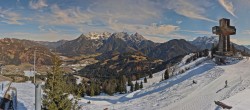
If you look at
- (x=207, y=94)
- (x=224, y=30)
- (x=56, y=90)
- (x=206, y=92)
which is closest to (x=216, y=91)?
(x=207, y=94)

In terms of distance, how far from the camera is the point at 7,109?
2875 centimetres

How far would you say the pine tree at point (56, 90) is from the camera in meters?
21.5

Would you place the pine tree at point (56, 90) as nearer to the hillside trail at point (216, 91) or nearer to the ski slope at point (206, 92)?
the ski slope at point (206, 92)

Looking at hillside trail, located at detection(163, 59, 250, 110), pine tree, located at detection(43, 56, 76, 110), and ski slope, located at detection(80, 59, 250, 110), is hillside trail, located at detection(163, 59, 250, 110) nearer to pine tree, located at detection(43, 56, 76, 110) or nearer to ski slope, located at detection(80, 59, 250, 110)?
ski slope, located at detection(80, 59, 250, 110)

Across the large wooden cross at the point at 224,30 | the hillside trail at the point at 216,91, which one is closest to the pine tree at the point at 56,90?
the hillside trail at the point at 216,91

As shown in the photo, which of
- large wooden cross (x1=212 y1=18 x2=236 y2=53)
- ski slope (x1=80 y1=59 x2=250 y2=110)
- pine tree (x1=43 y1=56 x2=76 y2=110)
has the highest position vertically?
large wooden cross (x1=212 y1=18 x2=236 y2=53)

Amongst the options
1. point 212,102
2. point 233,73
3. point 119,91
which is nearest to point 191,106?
point 212,102

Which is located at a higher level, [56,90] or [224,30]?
[224,30]

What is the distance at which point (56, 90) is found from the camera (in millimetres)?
21469

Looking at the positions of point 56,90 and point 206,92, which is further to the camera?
point 206,92

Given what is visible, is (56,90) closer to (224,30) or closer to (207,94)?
(207,94)

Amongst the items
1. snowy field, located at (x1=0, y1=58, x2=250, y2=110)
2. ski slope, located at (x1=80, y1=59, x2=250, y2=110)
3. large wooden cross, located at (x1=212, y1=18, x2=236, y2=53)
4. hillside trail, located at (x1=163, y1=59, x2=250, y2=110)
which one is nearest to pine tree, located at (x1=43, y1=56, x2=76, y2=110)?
A: snowy field, located at (x1=0, y1=58, x2=250, y2=110)

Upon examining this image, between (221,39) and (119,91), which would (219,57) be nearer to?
(221,39)

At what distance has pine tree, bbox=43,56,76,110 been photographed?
70.4 feet
